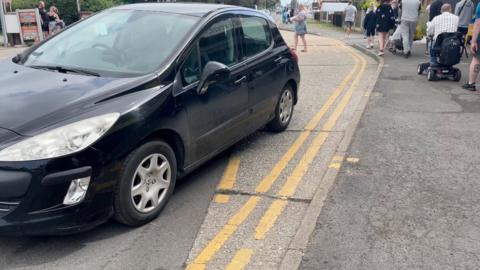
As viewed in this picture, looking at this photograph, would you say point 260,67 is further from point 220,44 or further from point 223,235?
point 223,235

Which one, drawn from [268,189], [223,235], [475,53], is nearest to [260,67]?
[268,189]

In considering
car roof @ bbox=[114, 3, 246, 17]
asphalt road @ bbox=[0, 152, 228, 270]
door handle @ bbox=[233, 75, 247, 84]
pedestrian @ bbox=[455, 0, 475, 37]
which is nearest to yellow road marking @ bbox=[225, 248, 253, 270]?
asphalt road @ bbox=[0, 152, 228, 270]

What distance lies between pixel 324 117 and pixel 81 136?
469cm

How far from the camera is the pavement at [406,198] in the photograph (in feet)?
11.1

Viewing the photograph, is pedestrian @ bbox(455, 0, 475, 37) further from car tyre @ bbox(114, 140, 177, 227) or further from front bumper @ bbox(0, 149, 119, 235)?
front bumper @ bbox(0, 149, 119, 235)

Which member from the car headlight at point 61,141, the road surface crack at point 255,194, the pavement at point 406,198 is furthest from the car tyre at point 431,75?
the car headlight at point 61,141

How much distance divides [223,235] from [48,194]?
1323mm

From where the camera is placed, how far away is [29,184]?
10.1 ft

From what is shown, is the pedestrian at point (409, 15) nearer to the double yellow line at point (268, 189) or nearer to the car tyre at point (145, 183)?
the double yellow line at point (268, 189)

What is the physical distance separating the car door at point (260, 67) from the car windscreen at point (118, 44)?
91 centimetres

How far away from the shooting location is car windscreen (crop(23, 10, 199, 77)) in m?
4.20

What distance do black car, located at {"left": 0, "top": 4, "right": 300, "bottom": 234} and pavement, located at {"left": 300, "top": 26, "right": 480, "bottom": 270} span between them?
1.32m

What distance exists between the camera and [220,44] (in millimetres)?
4844

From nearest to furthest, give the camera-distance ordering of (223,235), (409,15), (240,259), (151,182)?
(240,259) → (223,235) → (151,182) → (409,15)
